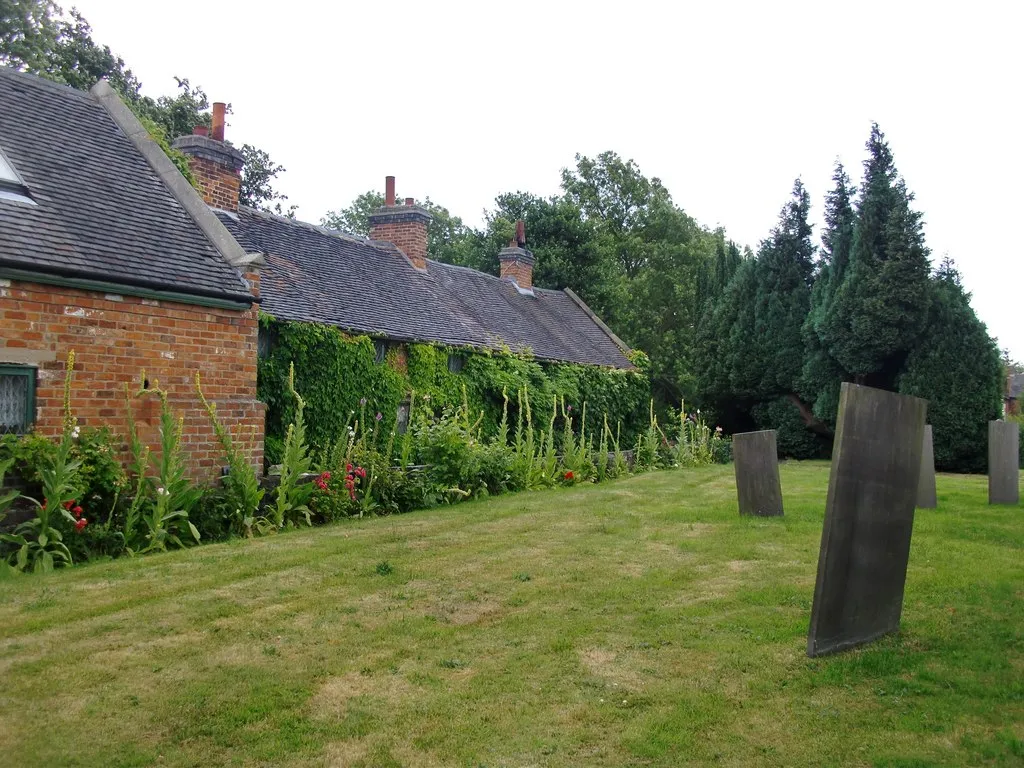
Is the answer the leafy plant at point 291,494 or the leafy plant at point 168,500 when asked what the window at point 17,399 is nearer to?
the leafy plant at point 168,500

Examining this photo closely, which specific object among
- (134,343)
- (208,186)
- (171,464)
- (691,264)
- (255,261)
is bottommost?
(171,464)

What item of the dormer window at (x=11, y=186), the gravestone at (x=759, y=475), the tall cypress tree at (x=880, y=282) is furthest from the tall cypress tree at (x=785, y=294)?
the dormer window at (x=11, y=186)

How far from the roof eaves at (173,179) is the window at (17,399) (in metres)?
3.13

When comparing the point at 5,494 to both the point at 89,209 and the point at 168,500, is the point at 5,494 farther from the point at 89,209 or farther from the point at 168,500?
the point at 89,209

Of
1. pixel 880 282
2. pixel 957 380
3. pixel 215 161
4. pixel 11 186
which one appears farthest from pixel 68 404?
pixel 957 380

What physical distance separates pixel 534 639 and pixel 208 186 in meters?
14.5

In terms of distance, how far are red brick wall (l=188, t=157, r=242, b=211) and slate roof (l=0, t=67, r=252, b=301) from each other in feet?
11.0

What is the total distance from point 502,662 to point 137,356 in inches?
289

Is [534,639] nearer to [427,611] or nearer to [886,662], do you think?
[427,611]

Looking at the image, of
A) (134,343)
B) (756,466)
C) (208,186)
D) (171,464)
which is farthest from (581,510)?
(208,186)

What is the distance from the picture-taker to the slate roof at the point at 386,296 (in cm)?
1745

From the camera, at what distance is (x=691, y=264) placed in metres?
46.2

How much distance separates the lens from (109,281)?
34.1 ft

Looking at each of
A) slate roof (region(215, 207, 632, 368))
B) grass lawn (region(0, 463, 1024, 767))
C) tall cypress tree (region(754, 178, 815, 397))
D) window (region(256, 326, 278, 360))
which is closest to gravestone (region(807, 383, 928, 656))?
grass lawn (region(0, 463, 1024, 767))
